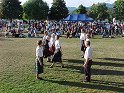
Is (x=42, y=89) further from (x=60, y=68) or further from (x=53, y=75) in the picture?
(x=60, y=68)

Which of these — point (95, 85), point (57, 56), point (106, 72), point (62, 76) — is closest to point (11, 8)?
point (57, 56)

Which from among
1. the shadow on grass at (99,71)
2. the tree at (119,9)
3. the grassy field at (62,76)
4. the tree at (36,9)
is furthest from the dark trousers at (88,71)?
the tree at (119,9)

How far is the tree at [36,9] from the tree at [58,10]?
7.49 ft

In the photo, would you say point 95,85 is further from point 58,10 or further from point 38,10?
point 38,10

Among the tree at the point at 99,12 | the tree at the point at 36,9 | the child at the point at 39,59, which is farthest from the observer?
the tree at the point at 99,12

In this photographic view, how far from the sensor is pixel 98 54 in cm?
2053

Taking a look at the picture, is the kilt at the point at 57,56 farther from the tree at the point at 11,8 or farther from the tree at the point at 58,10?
the tree at the point at 58,10

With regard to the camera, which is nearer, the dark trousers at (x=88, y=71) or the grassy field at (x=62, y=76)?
the grassy field at (x=62, y=76)

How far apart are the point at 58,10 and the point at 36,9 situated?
21.9ft

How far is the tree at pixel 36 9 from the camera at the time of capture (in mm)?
76000

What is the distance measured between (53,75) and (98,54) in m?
7.37

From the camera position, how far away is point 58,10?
240 ft

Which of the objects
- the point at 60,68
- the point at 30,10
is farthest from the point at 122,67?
the point at 30,10

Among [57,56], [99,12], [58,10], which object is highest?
[58,10]
